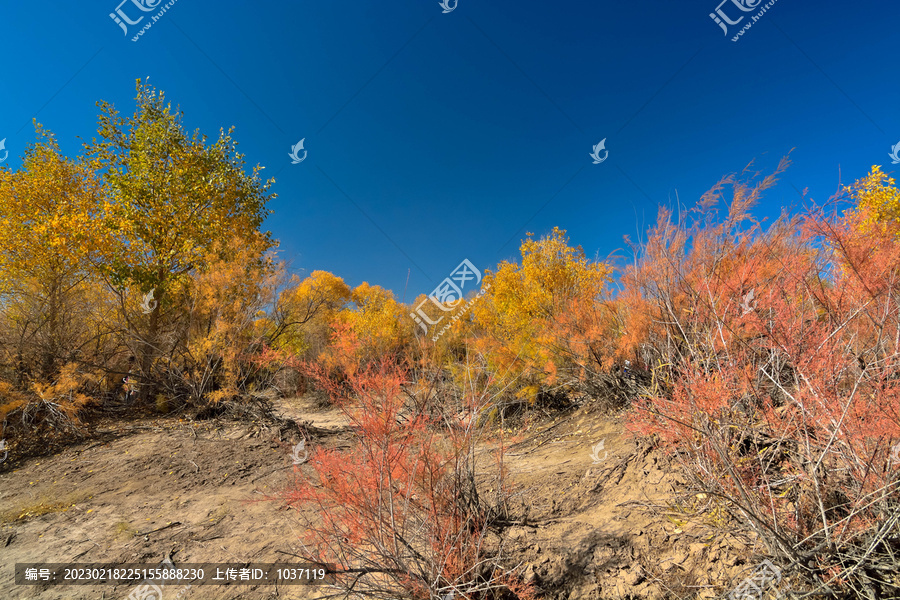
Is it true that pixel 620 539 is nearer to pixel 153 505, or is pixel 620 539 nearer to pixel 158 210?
pixel 153 505

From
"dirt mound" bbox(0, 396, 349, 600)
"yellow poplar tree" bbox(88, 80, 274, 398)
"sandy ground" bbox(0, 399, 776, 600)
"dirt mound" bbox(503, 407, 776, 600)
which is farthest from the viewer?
"yellow poplar tree" bbox(88, 80, 274, 398)

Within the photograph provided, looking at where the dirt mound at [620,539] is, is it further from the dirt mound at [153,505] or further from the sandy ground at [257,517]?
the dirt mound at [153,505]

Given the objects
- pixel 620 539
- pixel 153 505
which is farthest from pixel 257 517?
pixel 620 539

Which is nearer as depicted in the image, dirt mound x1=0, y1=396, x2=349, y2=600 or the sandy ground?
the sandy ground

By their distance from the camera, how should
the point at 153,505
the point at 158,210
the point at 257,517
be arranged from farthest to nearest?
1. the point at 158,210
2. the point at 153,505
3. the point at 257,517

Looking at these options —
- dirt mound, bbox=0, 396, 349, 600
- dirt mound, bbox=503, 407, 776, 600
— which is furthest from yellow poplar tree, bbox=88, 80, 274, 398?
dirt mound, bbox=503, 407, 776, 600

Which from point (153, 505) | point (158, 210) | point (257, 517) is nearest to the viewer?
point (257, 517)

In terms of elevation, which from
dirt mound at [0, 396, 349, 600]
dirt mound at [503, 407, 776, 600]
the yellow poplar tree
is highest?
the yellow poplar tree

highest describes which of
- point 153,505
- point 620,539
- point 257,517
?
Result: point 153,505

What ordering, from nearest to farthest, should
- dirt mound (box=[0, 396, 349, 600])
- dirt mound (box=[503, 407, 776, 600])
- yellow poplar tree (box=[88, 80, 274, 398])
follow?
dirt mound (box=[503, 407, 776, 600])
dirt mound (box=[0, 396, 349, 600])
yellow poplar tree (box=[88, 80, 274, 398])

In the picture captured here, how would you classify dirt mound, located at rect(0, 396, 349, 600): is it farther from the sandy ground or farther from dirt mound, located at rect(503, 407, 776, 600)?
dirt mound, located at rect(503, 407, 776, 600)

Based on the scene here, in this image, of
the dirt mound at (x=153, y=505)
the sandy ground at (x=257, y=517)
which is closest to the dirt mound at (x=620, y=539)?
the sandy ground at (x=257, y=517)

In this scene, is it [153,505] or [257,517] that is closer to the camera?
[257,517]

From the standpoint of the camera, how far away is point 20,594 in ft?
10.5
